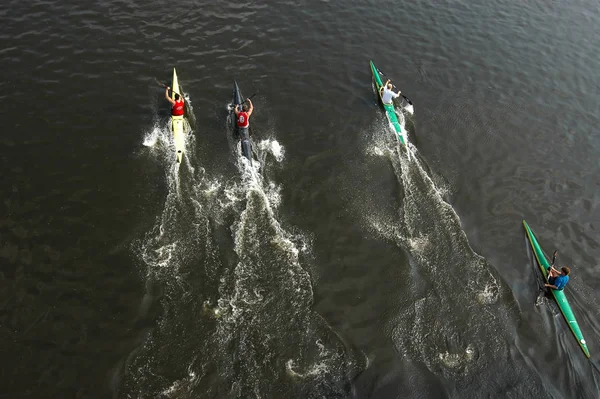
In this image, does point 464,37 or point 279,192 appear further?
point 464,37

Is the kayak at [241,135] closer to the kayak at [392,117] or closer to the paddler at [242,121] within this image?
the paddler at [242,121]

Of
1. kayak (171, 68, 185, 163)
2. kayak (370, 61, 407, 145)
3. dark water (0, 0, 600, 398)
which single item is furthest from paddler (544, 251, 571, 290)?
kayak (171, 68, 185, 163)

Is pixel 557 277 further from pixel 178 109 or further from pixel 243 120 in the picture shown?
pixel 178 109

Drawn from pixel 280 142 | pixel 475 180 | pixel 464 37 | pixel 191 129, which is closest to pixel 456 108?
pixel 475 180

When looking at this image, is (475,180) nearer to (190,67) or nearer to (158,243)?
(158,243)

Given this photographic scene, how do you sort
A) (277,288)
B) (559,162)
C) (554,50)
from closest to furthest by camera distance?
(277,288)
(559,162)
(554,50)

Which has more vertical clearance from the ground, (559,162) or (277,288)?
(559,162)
